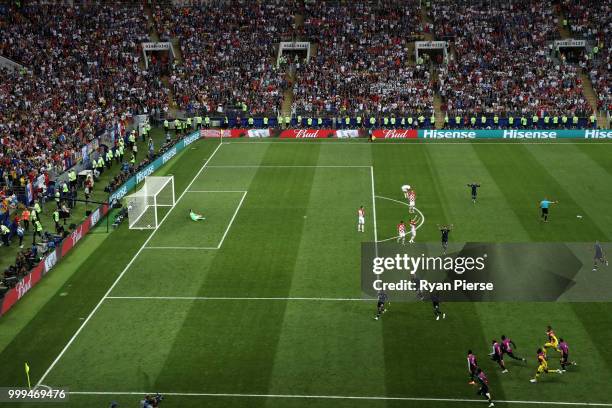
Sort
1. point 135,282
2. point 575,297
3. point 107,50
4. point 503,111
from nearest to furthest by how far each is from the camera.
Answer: point 575,297
point 135,282
point 503,111
point 107,50

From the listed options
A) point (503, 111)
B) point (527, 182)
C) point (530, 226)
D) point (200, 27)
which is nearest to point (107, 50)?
point (200, 27)

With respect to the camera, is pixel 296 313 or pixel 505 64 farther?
pixel 505 64

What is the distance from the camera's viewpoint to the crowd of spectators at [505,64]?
243 feet

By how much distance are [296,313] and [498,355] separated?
29.2 ft

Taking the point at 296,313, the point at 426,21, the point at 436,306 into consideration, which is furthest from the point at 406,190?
the point at 426,21

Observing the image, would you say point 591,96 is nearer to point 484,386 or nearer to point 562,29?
point 562,29

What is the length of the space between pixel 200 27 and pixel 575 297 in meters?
60.3

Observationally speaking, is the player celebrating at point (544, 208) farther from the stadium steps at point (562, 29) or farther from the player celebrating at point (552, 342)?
the stadium steps at point (562, 29)

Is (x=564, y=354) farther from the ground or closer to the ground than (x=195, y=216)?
closer to the ground

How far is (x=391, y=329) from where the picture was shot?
107 feet

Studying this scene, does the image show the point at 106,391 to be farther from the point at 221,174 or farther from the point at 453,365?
the point at 221,174

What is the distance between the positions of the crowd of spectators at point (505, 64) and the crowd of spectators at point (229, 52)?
52.1 feet

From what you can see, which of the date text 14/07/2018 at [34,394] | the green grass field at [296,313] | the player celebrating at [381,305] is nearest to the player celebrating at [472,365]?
the green grass field at [296,313]

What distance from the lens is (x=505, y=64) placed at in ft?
260
